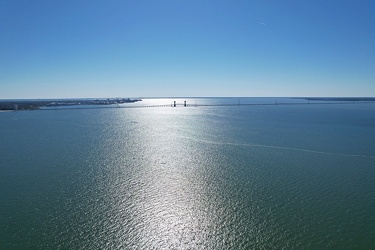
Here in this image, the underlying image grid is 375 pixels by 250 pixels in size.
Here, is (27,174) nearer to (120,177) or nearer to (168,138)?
(120,177)

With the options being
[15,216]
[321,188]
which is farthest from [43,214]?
[321,188]

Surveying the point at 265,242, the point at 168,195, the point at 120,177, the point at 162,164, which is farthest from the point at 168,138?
the point at 265,242

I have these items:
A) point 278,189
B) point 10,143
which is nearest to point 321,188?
point 278,189

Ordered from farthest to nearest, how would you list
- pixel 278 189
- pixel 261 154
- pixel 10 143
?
1. pixel 10 143
2. pixel 261 154
3. pixel 278 189

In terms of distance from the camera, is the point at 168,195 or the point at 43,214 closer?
the point at 43,214

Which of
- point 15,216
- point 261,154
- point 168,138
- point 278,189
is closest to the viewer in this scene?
point 15,216

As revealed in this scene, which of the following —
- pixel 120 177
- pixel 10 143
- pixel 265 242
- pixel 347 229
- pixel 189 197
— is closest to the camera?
pixel 265 242

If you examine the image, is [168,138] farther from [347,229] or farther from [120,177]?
[347,229]

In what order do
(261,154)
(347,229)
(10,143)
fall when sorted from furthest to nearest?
(10,143)
(261,154)
(347,229)

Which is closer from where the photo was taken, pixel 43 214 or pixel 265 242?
pixel 265 242
